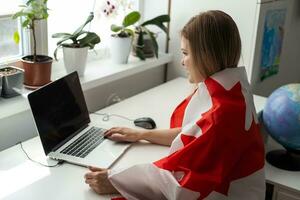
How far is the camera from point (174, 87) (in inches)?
93.7

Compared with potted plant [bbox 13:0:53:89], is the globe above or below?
below

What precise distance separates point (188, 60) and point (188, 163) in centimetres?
33

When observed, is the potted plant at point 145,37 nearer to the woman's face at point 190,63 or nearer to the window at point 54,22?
the window at point 54,22

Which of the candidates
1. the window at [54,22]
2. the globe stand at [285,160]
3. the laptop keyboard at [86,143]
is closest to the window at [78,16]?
the window at [54,22]

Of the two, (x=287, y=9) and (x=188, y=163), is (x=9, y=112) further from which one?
(x=287, y=9)

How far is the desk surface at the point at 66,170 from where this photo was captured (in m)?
1.29

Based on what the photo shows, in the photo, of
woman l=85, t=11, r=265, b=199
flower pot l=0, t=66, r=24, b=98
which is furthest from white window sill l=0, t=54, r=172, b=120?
woman l=85, t=11, r=265, b=199

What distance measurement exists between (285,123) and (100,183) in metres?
0.83

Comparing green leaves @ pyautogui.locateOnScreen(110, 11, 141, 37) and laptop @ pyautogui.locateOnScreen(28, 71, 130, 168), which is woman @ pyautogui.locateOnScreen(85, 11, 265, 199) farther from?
green leaves @ pyautogui.locateOnScreen(110, 11, 141, 37)

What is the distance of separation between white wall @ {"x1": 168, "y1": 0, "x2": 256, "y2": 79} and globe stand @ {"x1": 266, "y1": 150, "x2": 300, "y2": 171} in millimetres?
724

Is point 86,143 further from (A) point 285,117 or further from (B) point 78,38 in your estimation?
(A) point 285,117

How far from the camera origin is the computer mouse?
5.86 ft

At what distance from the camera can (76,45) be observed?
1.95m

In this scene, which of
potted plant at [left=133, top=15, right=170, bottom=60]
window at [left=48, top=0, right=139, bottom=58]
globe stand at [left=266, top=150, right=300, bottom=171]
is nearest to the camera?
globe stand at [left=266, top=150, right=300, bottom=171]
